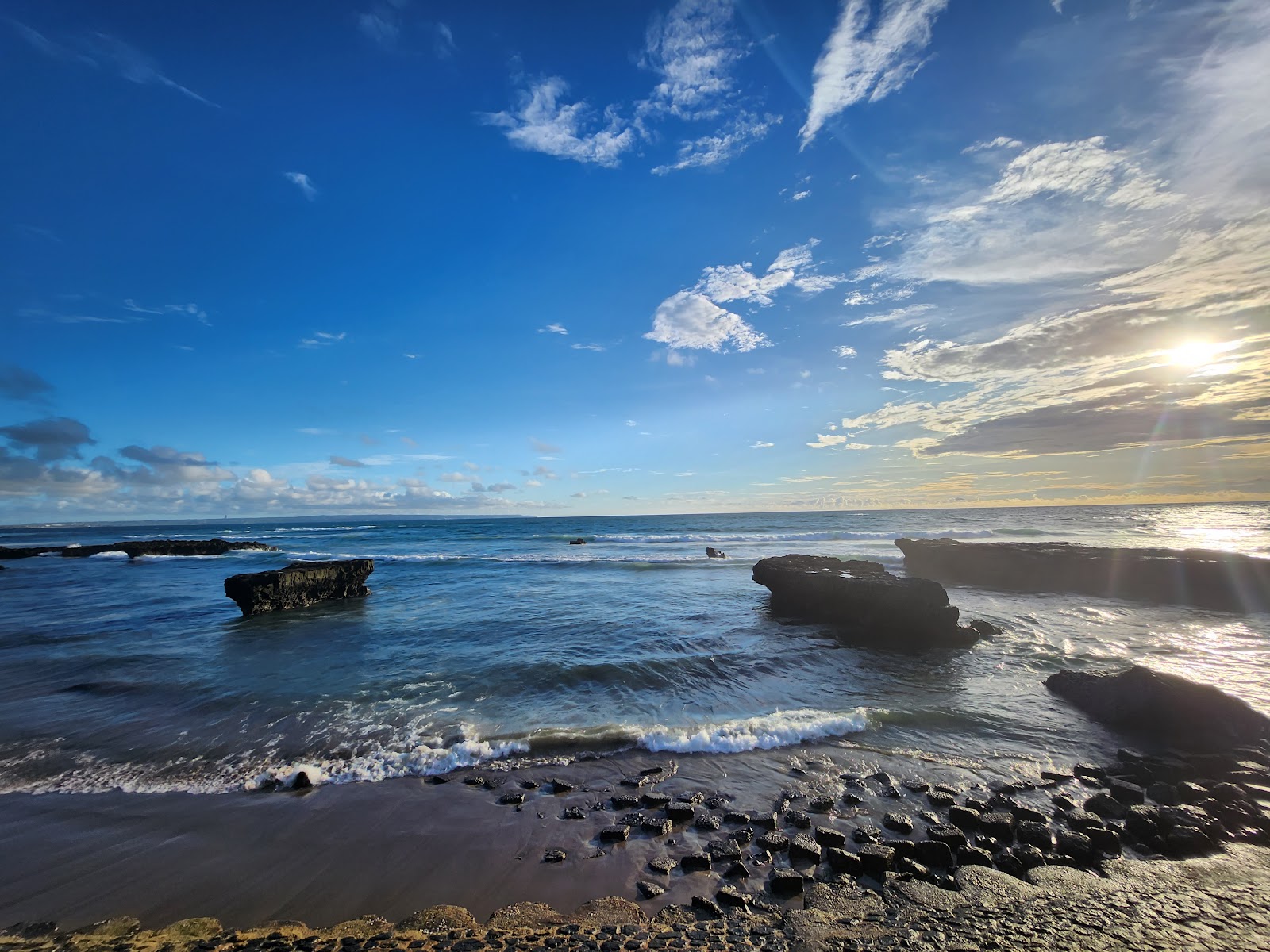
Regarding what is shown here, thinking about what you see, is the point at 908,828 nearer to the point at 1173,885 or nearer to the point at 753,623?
the point at 1173,885

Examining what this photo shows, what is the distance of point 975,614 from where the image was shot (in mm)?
16844

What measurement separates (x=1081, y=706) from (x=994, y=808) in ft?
16.5

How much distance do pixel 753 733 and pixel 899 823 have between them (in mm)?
2713

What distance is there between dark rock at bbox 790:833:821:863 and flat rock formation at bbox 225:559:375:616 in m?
19.1

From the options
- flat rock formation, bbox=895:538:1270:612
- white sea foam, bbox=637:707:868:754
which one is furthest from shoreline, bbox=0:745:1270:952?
flat rock formation, bbox=895:538:1270:612

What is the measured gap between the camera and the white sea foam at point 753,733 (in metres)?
7.62

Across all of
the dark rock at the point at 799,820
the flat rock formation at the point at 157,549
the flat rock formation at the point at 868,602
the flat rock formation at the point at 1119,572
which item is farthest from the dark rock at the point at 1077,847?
the flat rock formation at the point at 157,549

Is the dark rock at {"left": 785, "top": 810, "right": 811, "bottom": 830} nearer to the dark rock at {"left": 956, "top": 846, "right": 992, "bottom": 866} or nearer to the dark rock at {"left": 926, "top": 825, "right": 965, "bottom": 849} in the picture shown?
the dark rock at {"left": 926, "top": 825, "right": 965, "bottom": 849}

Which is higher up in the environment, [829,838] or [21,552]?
[21,552]

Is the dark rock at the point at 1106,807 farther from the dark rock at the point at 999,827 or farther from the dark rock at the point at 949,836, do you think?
the dark rock at the point at 949,836

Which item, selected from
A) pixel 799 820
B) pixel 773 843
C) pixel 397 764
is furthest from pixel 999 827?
pixel 397 764

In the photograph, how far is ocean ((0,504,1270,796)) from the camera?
7.49 meters

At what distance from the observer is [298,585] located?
1977 cm

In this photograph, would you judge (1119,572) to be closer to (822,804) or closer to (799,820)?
(822,804)
